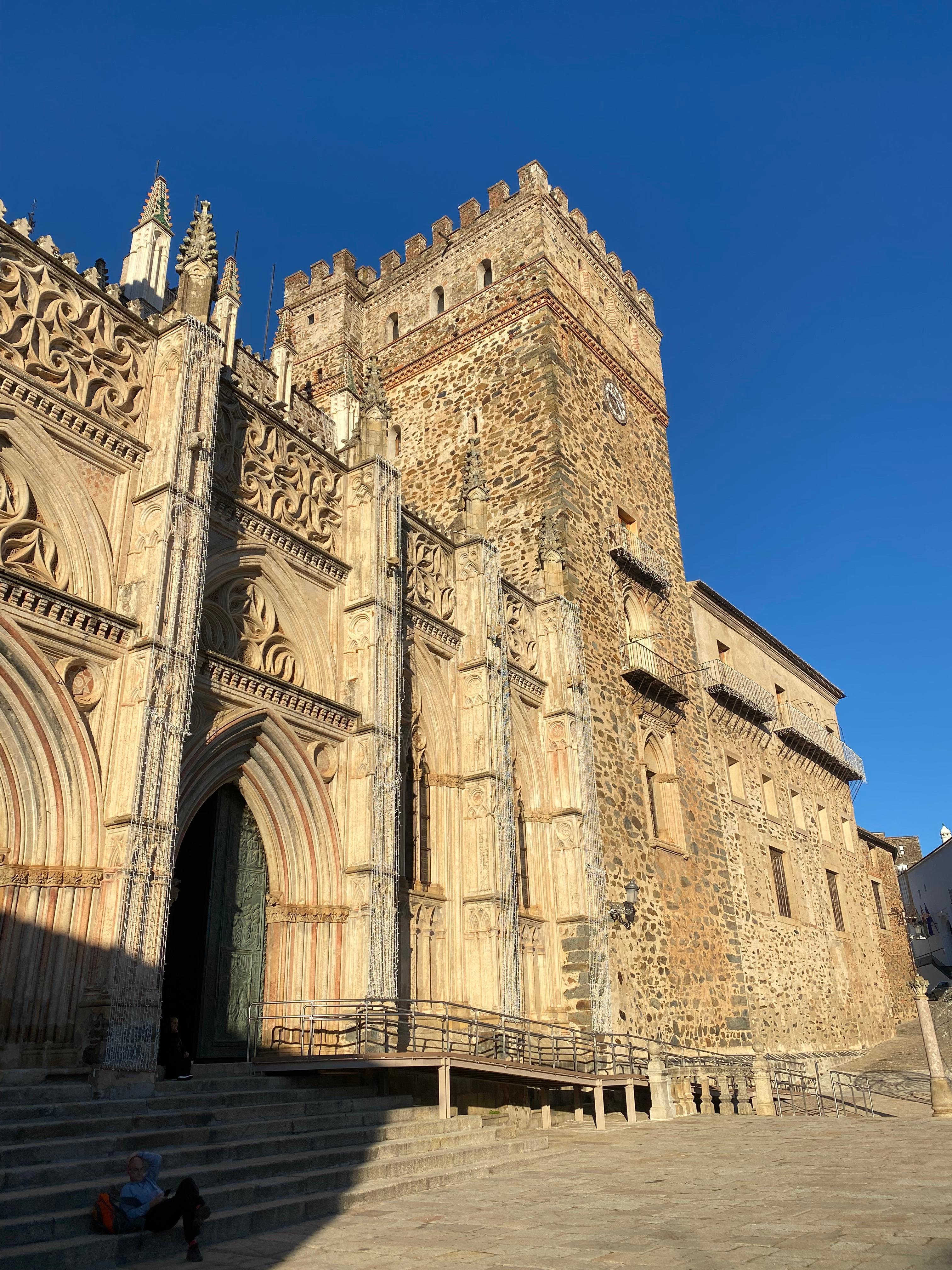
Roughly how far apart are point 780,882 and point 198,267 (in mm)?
22303

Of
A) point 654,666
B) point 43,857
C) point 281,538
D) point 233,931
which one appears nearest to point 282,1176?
point 43,857

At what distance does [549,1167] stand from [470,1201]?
92.3 inches

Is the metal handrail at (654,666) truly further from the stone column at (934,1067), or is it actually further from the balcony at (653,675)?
the stone column at (934,1067)

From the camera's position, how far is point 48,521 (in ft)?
35.5

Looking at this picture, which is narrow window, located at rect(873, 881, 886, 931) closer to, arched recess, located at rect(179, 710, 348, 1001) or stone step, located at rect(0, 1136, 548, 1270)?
arched recess, located at rect(179, 710, 348, 1001)

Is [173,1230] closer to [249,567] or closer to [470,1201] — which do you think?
[470,1201]

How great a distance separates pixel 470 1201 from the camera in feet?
26.5

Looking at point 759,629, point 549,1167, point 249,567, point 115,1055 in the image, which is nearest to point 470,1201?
point 549,1167

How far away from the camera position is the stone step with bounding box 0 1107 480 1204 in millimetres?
6473

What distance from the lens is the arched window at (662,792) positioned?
2188cm

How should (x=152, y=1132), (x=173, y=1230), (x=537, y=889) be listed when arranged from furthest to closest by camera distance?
(x=537, y=889) < (x=152, y=1132) < (x=173, y=1230)

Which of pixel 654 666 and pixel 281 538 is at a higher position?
pixel 654 666

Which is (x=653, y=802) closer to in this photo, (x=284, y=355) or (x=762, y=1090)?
(x=762, y=1090)

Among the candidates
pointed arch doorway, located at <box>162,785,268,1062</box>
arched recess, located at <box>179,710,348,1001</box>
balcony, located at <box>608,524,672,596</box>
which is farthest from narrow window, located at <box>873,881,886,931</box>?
pointed arch doorway, located at <box>162,785,268,1062</box>
